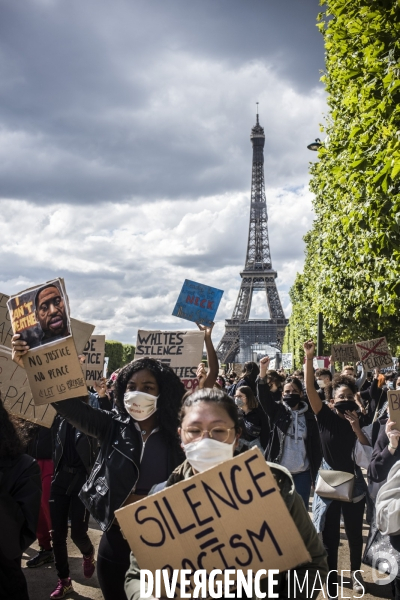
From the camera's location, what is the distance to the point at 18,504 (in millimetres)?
3195

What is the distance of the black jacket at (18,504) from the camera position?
3.08 metres

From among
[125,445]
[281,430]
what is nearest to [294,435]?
[281,430]

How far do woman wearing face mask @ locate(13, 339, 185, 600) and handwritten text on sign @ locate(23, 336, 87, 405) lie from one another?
11 cm

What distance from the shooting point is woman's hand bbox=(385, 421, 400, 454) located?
4516 millimetres

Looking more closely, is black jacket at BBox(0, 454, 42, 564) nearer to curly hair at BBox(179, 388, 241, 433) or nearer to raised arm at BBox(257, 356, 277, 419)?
Result: curly hair at BBox(179, 388, 241, 433)

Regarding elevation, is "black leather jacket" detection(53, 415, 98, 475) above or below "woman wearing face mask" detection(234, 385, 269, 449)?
below

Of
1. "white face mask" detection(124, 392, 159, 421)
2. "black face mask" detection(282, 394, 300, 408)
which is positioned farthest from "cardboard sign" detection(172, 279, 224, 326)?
"white face mask" detection(124, 392, 159, 421)

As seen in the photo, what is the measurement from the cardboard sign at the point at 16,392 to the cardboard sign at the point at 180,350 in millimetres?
1811

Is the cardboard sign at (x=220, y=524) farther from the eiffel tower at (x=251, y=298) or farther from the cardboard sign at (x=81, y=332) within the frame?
the eiffel tower at (x=251, y=298)

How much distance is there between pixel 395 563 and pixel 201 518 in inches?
88.1

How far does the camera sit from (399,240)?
315 inches

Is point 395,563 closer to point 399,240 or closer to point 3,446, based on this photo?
point 3,446

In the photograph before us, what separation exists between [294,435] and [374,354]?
5.40m

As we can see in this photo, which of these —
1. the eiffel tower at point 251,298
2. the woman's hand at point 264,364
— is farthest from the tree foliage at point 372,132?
the eiffel tower at point 251,298
